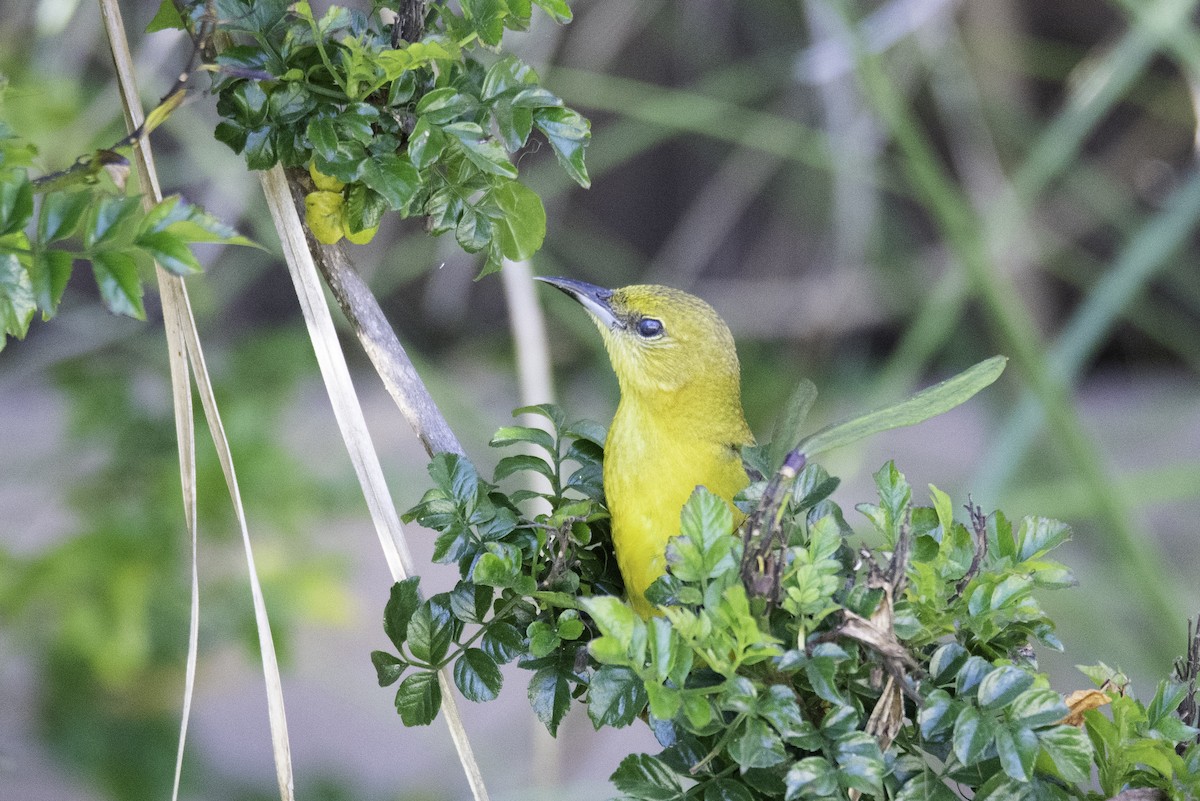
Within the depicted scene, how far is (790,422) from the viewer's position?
47 cm

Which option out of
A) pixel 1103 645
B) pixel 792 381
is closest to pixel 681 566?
pixel 1103 645

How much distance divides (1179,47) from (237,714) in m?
1.92

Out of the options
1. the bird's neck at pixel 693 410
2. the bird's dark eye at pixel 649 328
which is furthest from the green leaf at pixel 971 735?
the bird's dark eye at pixel 649 328

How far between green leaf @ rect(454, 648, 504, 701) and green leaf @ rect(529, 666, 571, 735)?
0.02 metres

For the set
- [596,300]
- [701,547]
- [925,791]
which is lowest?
[925,791]

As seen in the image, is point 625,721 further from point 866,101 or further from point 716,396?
point 866,101

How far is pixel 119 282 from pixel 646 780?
25 cm

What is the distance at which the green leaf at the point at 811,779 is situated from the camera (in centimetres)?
38

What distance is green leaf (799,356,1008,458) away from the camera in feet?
1.40

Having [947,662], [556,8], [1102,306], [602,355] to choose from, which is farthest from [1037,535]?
[602,355]

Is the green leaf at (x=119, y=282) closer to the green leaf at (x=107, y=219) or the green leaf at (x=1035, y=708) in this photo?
the green leaf at (x=107, y=219)

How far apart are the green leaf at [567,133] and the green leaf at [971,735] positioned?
0.24 meters

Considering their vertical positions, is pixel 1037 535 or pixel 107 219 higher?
pixel 107 219

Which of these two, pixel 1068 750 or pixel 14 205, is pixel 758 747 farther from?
pixel 14 205
